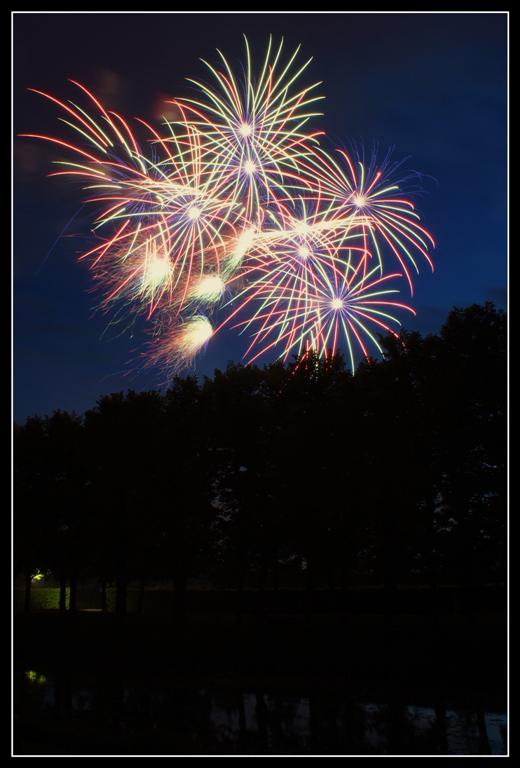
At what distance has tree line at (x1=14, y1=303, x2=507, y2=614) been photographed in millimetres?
37469

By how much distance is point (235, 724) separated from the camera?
66.8 feet

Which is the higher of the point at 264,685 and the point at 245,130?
the point at 245,130

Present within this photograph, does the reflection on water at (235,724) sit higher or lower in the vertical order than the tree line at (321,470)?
lower

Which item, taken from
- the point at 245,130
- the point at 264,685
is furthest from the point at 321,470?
the point at 245,130

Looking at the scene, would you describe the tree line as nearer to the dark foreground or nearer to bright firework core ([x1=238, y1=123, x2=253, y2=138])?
the dark foreground

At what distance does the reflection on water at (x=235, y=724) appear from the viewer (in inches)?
690

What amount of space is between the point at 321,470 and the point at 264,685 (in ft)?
47.3

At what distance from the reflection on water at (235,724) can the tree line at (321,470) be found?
13.4 metres

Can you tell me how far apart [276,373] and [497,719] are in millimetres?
26255

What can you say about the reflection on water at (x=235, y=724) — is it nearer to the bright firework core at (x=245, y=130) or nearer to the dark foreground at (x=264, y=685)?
the dark foreground at (x=264, y=685)

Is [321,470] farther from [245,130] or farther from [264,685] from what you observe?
[245,130]

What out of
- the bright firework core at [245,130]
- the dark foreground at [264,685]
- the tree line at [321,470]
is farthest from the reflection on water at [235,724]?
the bright firework core at [245,130]
